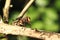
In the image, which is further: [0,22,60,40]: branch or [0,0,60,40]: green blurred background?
[0,0,60,40]: green blurred background

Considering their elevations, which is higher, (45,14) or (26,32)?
(45,14)

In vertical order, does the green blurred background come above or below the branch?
above

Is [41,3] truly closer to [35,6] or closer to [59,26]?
[35,6]

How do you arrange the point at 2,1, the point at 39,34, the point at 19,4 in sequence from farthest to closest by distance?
the point at 19,4
the point at 2,1
the point at 39,34

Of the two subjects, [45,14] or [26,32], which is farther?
[45,14]

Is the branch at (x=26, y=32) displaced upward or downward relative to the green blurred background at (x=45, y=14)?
downward

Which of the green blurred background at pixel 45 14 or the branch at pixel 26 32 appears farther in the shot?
the green blurred background at pixel 45 14

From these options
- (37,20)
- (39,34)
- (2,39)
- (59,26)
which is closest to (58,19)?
(59,26)

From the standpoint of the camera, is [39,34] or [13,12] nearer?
[39,34]
